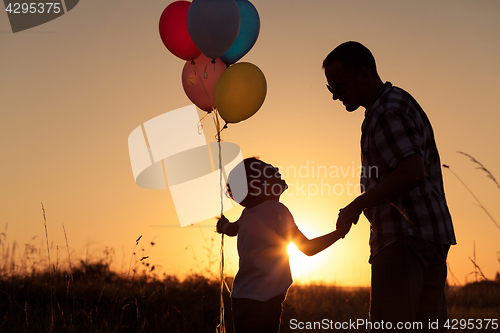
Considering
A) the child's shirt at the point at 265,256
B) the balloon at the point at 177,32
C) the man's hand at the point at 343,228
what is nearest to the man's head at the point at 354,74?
the man's hand at the point at 343,228

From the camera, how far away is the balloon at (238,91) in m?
3.57

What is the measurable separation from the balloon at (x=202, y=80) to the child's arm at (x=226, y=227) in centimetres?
122

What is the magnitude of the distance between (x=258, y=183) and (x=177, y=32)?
1.83 metres

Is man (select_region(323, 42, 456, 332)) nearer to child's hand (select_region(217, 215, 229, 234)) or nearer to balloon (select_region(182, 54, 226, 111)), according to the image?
child's hand (select_region(217, 215, 229, 234))

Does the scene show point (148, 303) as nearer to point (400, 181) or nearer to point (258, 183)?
point (258, 183)

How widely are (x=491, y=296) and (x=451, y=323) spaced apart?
1.98m

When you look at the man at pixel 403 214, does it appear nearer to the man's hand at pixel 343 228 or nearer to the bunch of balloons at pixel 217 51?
the man's hand at pixel 343 228

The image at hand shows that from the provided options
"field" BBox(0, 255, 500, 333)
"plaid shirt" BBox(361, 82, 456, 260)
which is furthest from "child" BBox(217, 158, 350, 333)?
"field" BBox(0, 255, 500, 333)

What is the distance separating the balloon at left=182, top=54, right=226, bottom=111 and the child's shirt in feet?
5.04

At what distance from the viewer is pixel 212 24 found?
3436 mm

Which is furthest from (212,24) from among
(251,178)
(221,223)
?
(221,223)

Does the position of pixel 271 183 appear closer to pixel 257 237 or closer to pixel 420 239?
pixel 257 237

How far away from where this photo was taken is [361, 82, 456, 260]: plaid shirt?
69.3 inches

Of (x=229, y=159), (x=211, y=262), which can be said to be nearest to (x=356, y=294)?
(x=211, y=262)
